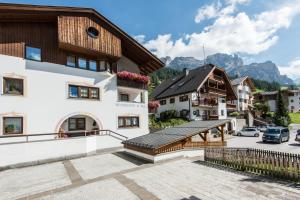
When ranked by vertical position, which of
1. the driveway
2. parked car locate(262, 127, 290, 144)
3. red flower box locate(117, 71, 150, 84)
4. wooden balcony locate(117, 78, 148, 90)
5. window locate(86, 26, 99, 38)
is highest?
window locate(86, 26, 99, 38)

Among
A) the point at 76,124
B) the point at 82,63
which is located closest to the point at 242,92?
the point at 82,63

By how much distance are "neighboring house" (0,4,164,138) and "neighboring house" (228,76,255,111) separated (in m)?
43.3

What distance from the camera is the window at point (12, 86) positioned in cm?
1598

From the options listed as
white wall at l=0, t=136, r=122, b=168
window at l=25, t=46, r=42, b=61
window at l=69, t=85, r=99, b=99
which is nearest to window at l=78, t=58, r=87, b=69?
window at l=69, t=85, r=99, b=99

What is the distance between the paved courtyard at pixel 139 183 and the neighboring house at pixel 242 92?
5150 cm

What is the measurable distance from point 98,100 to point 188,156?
35.2 ft

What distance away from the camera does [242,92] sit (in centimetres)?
6244

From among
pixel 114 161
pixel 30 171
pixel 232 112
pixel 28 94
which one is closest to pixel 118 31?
pixel 28 94

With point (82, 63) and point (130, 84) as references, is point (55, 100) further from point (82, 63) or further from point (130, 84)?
point (130, 84)

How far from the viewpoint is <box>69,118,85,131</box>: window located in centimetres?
2094

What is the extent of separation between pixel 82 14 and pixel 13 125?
11703 mm

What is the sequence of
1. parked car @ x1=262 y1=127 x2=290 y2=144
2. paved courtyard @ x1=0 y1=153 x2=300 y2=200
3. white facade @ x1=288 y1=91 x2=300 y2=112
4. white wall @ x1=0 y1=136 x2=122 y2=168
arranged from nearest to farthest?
paved courtyard @ x1=0 y1=153 x2=300 y2=200 → white wall @ x1=0 y1=136 x2=122 y2=168 → parked car @ x1=262 y1=127 x2=290 y2=144 → white facade @ x1=288 y1=91 x2=300 y2=112

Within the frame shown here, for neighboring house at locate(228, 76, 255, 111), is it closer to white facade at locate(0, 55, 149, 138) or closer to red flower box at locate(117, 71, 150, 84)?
red flower box at locate(117, 71, 150, 84)

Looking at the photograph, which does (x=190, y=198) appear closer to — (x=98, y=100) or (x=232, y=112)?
(x=98, y=100)
